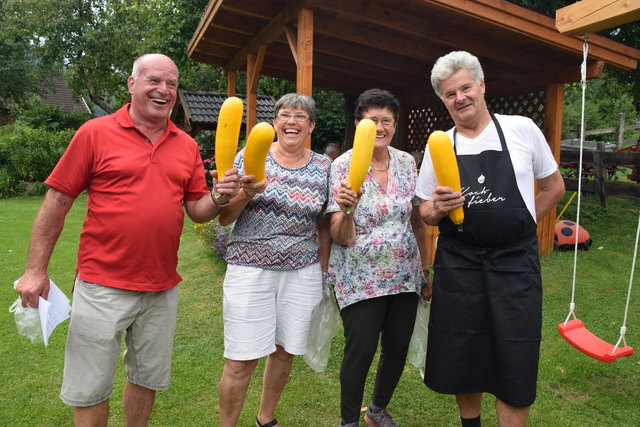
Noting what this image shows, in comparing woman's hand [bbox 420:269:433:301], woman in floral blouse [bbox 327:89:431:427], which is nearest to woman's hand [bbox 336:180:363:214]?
woman in floral blouse [bbox 327:89:431:427]

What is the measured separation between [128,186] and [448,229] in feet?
5.01

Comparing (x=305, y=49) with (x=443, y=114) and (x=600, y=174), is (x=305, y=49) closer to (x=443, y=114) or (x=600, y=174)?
(x=443, y=114)

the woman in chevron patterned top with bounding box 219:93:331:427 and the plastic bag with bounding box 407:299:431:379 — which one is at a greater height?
the woman in chevron patterned top with bounding box 219:93:331:427

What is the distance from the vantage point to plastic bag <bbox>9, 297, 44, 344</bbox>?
193 cm

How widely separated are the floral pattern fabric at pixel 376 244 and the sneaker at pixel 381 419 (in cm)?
84

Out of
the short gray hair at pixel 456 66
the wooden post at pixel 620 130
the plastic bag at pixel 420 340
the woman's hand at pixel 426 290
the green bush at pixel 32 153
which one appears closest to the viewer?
the short gray hair at pixel 456 66

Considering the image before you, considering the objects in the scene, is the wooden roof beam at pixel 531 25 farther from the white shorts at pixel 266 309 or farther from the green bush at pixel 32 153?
the green bush at pixel 32 153

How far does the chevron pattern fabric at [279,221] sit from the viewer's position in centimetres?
236

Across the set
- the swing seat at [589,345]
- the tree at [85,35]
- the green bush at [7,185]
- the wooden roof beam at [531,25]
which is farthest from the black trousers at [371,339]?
the tree at [85,35]

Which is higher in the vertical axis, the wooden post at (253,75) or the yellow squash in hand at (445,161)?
the wooden post at (253,75)

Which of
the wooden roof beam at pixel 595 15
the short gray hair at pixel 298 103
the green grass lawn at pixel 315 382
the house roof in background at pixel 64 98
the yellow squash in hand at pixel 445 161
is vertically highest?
the house roof in background at pixel 64 98

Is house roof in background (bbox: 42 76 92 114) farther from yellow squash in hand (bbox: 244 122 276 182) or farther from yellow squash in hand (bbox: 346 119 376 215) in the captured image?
yellow squash in hand (bbox: 346 119 376 215)

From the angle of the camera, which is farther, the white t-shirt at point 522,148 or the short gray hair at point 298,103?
the short gray hair at point 298,103

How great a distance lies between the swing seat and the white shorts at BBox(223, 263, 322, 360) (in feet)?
4.52
